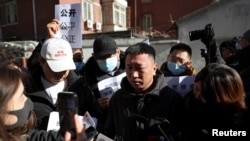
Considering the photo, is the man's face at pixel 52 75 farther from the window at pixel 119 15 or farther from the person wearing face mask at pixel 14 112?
the window at pixel 119 15

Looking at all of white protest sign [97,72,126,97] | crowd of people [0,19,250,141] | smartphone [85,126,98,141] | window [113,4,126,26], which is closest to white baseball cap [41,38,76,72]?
crowd of people [0,19,250,141]

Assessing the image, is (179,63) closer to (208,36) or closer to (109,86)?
(208,36)

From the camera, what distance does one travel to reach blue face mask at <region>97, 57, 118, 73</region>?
8.95 feet

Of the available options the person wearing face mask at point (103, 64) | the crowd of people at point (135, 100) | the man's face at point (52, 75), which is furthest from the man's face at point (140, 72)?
the person wearing face mask at point (103, 64)

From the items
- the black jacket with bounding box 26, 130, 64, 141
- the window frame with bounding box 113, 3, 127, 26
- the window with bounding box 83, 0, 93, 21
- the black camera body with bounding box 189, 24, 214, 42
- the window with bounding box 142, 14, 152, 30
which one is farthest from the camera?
the window with bounding box 142, 14, 152, 30

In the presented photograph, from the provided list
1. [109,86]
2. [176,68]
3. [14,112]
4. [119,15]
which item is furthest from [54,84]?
[119,15]

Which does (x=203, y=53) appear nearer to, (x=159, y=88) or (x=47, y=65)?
(x=159, y=88)

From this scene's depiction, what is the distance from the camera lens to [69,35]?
317 cm

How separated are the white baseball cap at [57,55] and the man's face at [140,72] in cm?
46

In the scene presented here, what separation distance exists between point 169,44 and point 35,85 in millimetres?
8792

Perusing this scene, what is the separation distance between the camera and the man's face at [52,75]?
2.27 meters

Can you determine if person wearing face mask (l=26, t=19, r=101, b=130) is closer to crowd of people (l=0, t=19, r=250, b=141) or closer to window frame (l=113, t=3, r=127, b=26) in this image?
crowd of people (l=0, t=19, r=250, b=141)

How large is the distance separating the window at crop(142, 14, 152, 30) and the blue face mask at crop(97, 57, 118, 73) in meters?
22.5

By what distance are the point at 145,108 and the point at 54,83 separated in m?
0.75
